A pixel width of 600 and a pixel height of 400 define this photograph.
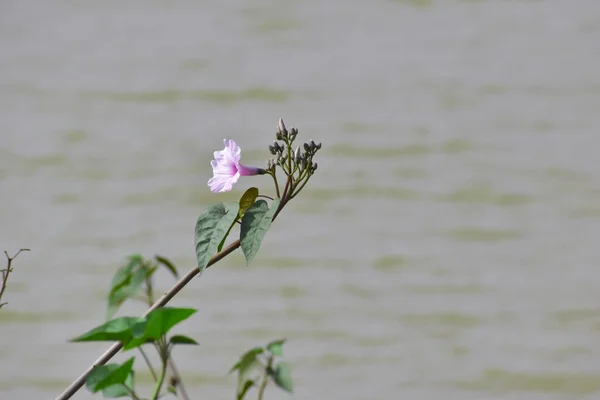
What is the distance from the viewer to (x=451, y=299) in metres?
1.47

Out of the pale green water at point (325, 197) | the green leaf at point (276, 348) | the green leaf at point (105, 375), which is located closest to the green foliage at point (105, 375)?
the green leaf at point (105, 375)

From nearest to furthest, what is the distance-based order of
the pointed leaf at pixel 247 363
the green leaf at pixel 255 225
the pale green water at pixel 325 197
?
the green leaf at pixel 255 225, the pointed leaf at pixel 247 363, the pale green water at pixel 325 197

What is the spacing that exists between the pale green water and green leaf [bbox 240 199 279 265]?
2.90 ft

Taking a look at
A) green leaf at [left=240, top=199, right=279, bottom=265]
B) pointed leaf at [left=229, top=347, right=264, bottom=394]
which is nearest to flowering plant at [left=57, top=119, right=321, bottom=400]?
green leaf at [left=240, top=199, right=279, bottom=265]

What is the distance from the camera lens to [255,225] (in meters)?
0.54

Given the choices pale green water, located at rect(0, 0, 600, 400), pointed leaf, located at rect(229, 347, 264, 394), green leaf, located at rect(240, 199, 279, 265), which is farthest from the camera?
pale green water, located at rect(0, 0, 600, 400)

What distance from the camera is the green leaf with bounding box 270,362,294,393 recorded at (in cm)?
79

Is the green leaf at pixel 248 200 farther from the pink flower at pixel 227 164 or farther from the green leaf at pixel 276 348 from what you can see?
the green leaf at pixel 276 348

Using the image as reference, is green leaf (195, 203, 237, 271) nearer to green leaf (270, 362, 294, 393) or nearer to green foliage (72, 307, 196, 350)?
green foliage (72, 307, 196, 350)

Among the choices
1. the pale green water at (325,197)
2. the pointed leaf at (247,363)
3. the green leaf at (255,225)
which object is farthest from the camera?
the pale green water at (325,197)

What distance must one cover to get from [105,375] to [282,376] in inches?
10.9

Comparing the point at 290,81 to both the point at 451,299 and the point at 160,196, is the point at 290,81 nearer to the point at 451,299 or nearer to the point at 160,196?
the point at 160,196

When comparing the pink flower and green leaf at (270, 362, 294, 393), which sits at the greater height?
the pink flower

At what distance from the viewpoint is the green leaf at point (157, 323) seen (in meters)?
0.53
